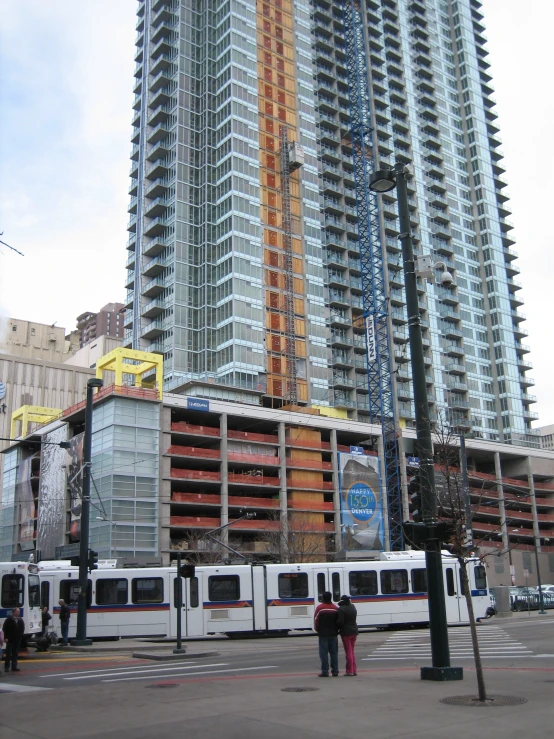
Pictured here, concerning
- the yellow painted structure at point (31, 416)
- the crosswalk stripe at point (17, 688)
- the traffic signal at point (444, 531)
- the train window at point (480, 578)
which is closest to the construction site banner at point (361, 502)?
the yellow painted structure at point (31, 416)

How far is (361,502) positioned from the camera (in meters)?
83.7

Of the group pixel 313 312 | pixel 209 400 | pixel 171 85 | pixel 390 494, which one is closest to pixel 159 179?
pixel 171 85

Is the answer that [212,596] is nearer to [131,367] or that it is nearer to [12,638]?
[12,638]

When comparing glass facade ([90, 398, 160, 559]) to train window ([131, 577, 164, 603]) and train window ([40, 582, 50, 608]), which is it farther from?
train window ([131, 577, 164, 603])

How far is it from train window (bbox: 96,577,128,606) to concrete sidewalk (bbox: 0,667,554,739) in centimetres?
1716

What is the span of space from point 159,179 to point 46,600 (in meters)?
74.4

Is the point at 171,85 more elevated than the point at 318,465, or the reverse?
the point at 171,85

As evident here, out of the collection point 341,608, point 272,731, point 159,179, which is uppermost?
point 159,179

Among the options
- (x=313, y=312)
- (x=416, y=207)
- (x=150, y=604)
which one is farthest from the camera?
(x=416, y=207)

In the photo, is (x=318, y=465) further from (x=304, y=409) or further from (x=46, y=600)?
(x=46, y=600)

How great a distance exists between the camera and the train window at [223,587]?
31.8 meters

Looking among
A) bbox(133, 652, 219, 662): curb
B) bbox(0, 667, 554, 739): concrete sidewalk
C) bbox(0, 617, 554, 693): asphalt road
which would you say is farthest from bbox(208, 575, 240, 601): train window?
bbox(0, 667, 554, 739): concrete sidewalk

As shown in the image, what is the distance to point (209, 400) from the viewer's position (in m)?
76.6

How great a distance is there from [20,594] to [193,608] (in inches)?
300
